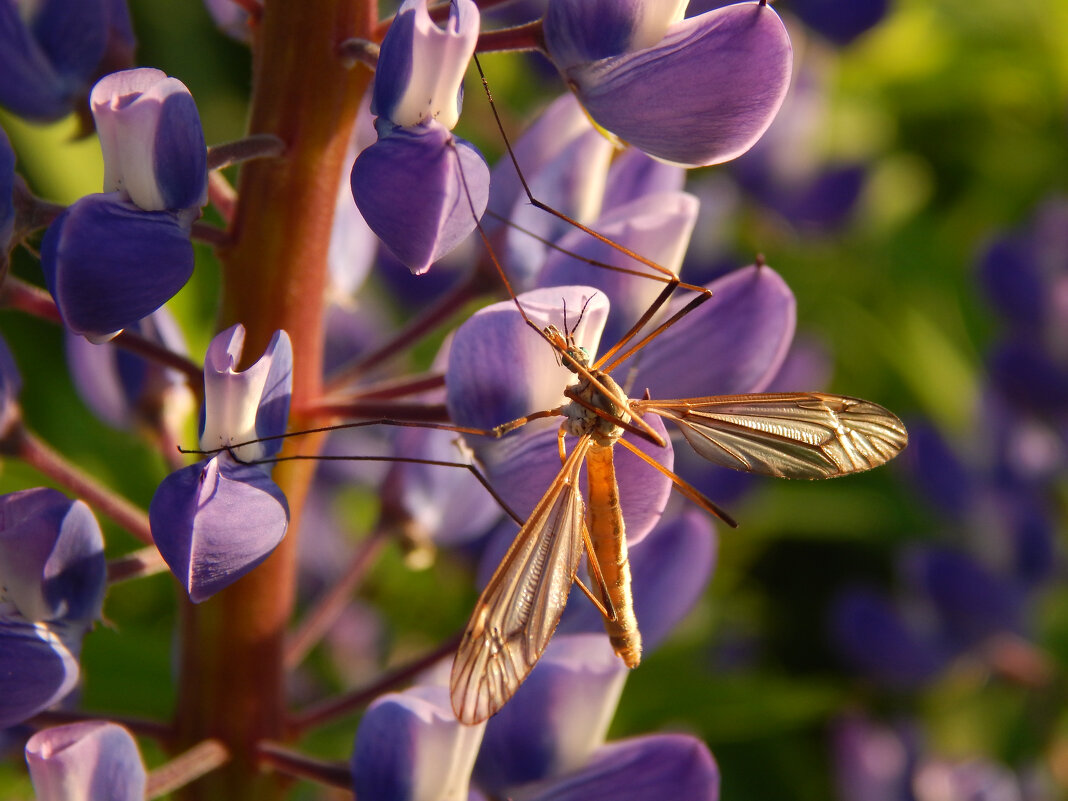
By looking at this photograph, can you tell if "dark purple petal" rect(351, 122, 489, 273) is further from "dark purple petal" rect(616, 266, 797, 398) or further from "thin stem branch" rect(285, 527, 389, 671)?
"thin stem branch" rect(285, 527, 389, 671)

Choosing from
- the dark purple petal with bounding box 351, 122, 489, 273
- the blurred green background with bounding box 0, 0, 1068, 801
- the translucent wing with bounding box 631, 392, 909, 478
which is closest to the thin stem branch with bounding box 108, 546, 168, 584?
the dark purple petal with bounding box 351, 122, 489, 273

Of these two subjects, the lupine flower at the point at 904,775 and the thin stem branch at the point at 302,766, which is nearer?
the thin stem branch at the point at 302,766

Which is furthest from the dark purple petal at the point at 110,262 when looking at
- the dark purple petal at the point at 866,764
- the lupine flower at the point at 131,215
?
the dark purple petal at the point at 866,764

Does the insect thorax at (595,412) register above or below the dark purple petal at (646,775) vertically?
above

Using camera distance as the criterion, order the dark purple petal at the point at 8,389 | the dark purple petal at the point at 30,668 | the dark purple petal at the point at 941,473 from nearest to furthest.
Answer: the dark purple petal at the point at 30,668
the dark purple petal at the point at 8,389
the dark purple petal at the point at 941,473

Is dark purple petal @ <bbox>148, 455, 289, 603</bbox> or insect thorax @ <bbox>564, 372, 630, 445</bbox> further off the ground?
dark purple petal @ <bbox>148, 455, 289, 603</bbox>

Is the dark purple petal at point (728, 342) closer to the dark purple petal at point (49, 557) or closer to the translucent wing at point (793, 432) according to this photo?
the translucent wing at point (793, 432)
